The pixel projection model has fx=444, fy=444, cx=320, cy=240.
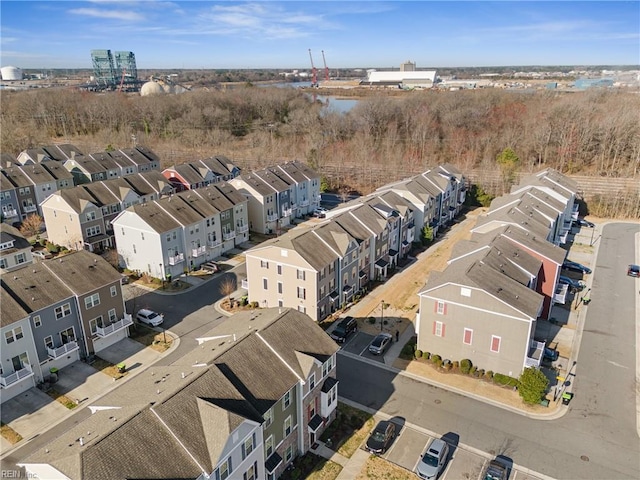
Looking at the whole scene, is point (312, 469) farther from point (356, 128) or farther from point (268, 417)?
point (356, 128)

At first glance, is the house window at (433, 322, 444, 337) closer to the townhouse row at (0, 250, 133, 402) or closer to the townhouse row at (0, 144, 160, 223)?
the townhouse row at (0, 250, 133, 402)

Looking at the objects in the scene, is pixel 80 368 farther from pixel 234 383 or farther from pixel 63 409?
pixel 234 383

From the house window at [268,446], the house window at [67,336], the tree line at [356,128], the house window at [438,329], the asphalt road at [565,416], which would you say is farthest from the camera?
the tree line at [356,128]

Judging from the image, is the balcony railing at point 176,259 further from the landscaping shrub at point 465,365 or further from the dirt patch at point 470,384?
the landscaping shrub at point 465,365

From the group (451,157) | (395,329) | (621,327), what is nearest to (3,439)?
(395,329)

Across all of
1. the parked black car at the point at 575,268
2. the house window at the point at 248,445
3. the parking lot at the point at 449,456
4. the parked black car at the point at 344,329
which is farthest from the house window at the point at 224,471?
the parked black car at the point at 575,268

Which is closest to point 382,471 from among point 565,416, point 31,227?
point 565,416
